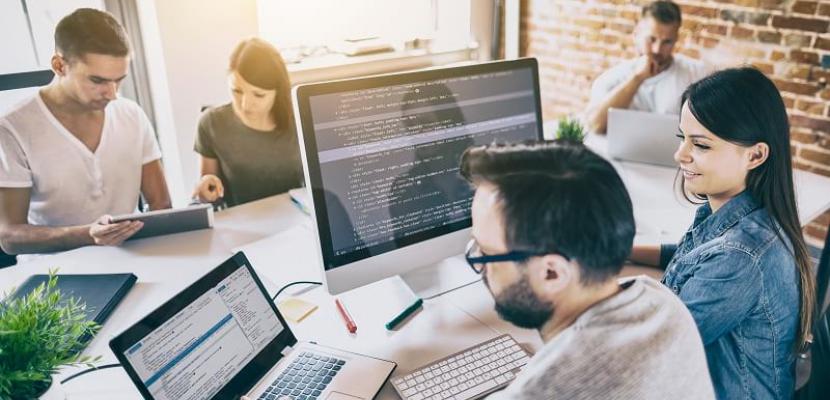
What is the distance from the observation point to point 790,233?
1170mm

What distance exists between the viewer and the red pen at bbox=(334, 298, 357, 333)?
121cm

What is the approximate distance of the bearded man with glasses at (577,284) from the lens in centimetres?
74

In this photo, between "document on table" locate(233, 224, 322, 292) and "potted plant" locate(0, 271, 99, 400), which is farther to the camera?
"document on table" locate(233, 224, 322, 292)

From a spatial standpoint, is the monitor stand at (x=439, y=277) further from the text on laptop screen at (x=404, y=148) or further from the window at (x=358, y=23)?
the window at (x=358, y=23)

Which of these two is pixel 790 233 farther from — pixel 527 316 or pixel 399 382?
pixel 399 382

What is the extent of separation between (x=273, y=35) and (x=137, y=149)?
4.68 ft

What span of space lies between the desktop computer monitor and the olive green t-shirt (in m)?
0.97

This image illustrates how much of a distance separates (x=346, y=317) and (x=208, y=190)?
2.94 feet

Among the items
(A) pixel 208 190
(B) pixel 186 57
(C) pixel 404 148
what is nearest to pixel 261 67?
(A) pixel 208 190

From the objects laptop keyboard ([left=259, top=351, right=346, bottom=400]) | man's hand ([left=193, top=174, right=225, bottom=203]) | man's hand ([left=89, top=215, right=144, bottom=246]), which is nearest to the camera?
laptop keyboard ([left=259, top=351, right=346, bottom=400])

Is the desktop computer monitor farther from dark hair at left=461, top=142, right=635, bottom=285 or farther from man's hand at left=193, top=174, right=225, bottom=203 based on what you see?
man's hand at left=193, top=174, right=225, bottom=203

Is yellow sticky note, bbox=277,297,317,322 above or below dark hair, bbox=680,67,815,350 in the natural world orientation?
below

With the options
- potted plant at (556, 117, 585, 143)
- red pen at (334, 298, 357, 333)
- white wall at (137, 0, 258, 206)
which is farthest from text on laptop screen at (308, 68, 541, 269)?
white wall at (137, 0, 258, 206)

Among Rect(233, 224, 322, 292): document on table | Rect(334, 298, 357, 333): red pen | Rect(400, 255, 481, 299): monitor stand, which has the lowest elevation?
Rect(400, 255, 481, 299): monitor stand
